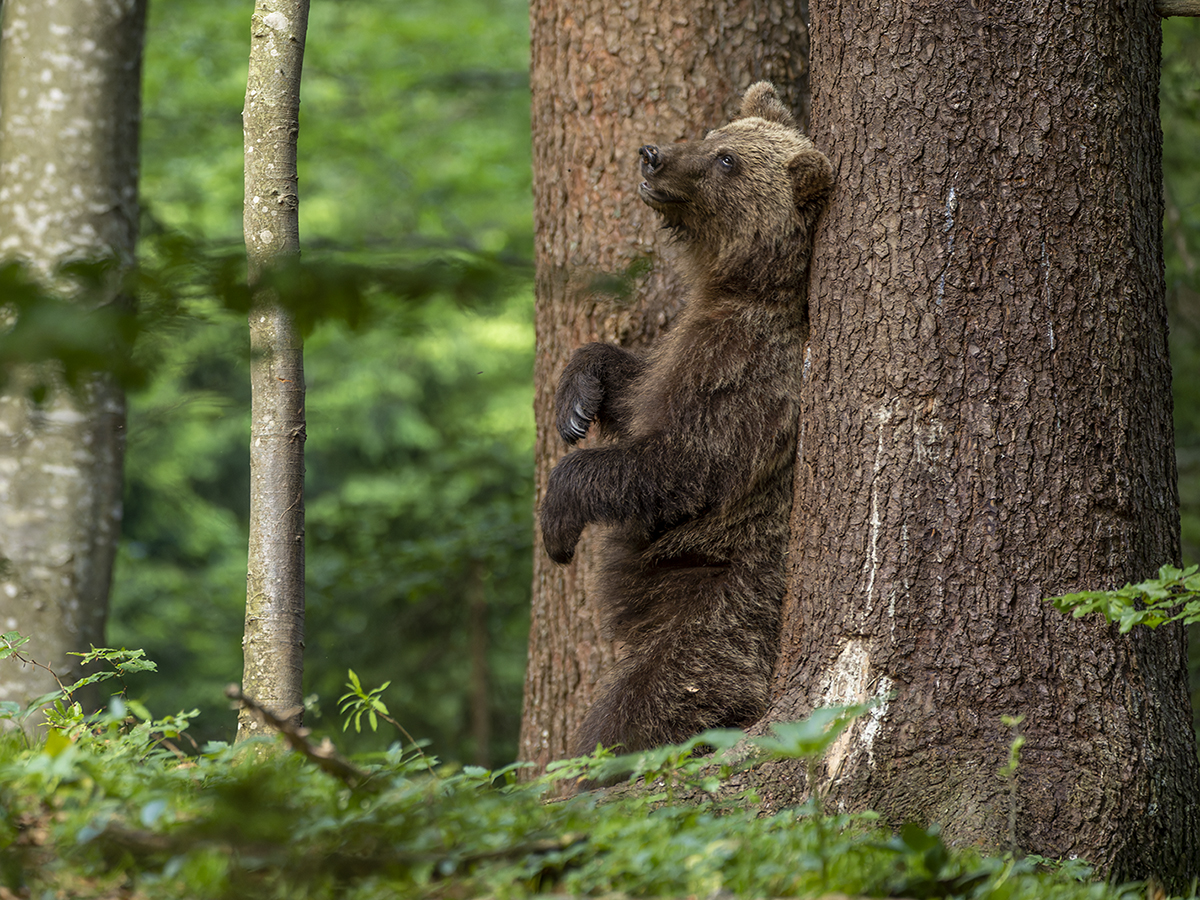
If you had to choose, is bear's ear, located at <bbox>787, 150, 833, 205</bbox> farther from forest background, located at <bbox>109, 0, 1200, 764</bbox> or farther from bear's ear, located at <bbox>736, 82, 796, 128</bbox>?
forest background, located at <bbox>109, 0, 1200, 764</bbox>

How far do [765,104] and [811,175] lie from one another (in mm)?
854

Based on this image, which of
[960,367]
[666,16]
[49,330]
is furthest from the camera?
[666,16]

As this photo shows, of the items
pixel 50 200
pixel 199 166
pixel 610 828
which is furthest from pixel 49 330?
pixel 199 166

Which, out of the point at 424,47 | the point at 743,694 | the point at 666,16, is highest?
the point at 424,47

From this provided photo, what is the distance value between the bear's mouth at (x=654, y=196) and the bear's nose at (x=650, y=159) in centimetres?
5

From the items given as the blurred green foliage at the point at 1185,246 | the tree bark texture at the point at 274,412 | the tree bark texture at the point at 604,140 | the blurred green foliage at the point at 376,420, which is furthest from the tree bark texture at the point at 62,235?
the blurred green foliage at the point at 1185,246

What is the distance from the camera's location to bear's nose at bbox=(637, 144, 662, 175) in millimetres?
3938

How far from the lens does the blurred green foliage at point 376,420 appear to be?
8430 mm

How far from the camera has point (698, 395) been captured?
3.97m

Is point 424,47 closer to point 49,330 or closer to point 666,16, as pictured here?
point 666,16

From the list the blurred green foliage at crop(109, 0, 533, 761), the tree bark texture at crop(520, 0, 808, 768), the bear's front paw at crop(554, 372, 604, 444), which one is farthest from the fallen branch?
the blurred green foliage at crop(109, 0, 533, 761)

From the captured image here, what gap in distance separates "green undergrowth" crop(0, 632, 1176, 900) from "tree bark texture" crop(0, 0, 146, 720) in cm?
265

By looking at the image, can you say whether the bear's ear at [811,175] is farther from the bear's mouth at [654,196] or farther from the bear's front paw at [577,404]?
the bear's front paw at [577,404]

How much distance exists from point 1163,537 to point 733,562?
1492 mm
